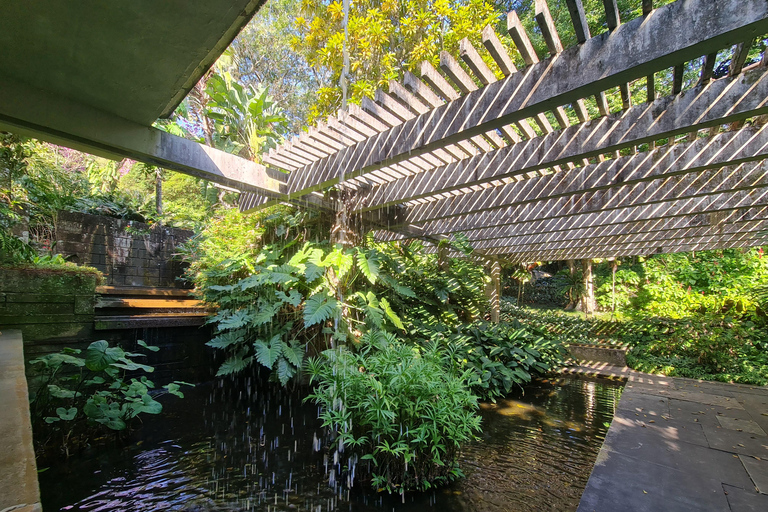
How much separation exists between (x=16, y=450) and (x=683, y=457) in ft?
13.6

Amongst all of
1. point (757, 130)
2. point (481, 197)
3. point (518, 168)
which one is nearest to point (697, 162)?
point (757, 130)

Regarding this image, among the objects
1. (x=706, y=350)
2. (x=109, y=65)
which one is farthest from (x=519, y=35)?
(x=706, y=350)

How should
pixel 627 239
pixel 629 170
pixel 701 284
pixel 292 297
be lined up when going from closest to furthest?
pixel 629 170
pixel 292 297
pixel 627 239
pixel 701 284

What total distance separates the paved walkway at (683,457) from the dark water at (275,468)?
0.36 meters

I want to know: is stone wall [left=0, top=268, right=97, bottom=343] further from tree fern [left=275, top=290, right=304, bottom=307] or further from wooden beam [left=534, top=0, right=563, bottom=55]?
wooden beam [left=534, top=0, right=563, bottom=55]

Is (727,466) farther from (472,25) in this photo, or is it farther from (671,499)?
(472,25)

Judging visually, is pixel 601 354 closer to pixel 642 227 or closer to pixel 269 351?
pixel 642 227

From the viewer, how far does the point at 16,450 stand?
1.24m

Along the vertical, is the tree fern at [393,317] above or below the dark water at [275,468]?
above

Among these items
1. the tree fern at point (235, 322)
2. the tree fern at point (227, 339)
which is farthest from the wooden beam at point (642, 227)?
the tree fern at point (227, 339)

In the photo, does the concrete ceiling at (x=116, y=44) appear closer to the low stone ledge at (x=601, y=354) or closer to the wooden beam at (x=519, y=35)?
the wooden beam at (x=519, y=35)

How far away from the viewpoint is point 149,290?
6758mm

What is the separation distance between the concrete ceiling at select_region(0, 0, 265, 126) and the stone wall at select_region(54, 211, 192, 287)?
15.2ft

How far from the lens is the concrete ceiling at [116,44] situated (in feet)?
6.89
